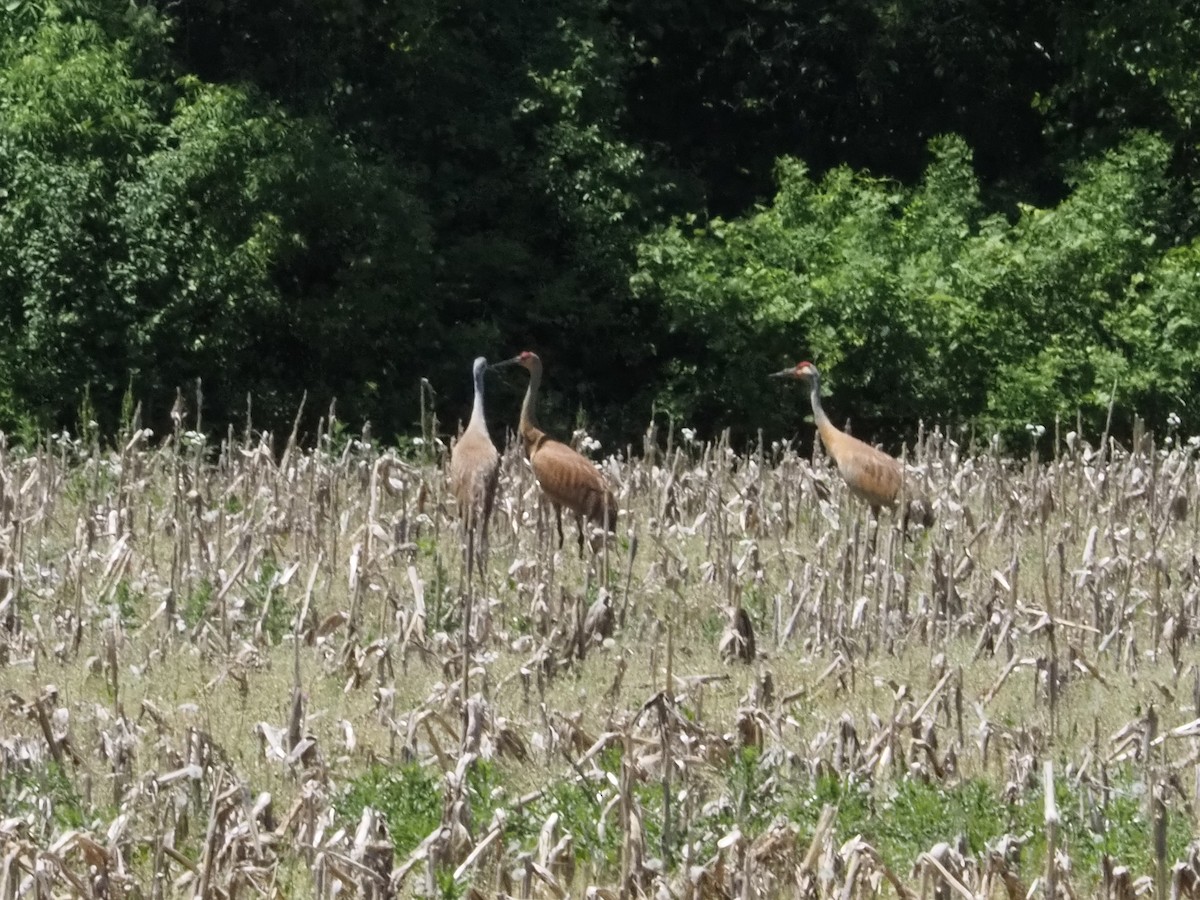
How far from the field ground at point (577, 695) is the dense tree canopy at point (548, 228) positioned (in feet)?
18.1

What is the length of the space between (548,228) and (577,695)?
12.2 m

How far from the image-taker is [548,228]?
18594mm

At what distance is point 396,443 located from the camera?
17.2 m

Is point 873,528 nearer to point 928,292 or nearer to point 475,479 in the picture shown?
point 475,479

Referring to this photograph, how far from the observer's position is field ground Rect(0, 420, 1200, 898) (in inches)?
203

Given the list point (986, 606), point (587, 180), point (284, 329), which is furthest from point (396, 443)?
point (986, 606)

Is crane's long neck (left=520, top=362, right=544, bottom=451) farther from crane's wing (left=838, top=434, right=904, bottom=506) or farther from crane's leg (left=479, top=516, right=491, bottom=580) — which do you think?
crane's leg (left=479, top=516, right=491, bottom=580)

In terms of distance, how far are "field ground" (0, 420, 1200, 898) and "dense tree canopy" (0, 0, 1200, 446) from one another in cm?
552

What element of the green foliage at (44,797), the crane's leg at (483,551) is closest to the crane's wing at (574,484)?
the crane's leg at (483,551)

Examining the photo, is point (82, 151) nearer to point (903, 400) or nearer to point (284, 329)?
point (284, 329)

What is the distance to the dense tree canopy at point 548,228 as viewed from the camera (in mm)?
15359

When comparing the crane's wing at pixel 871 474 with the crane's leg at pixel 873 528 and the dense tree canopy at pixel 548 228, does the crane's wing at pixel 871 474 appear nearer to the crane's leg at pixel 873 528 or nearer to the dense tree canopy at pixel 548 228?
the crane's leg at pixel 873 528

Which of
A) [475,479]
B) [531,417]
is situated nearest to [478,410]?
[531,417]

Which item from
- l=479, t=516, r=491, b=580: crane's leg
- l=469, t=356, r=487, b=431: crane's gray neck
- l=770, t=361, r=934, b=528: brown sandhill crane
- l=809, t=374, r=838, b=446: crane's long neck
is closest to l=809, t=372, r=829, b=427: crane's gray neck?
l=809, t=374, r=838, b=446: crane's long neck
